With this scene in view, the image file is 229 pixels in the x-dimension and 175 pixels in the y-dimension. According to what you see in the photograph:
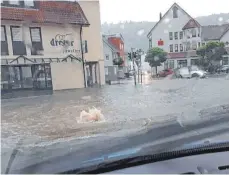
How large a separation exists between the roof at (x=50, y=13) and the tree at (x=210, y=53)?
0.63m

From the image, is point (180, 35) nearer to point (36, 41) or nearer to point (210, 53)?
point (210, 53)


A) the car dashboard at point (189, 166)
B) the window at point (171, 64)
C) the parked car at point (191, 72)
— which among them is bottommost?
the car dashboard at point (189, 166)

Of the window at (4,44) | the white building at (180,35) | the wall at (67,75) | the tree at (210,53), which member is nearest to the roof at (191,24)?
the white building at (180,35)

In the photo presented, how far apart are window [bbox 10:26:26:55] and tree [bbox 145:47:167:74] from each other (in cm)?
57

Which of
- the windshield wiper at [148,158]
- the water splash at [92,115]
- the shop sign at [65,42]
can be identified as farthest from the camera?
the water splash at [92,115]

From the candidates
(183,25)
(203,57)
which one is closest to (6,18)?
(183,25)

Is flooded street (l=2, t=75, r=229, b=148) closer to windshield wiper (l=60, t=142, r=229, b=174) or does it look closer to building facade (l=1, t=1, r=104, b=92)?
building facade (l=1, t=1, r=104, b=92)

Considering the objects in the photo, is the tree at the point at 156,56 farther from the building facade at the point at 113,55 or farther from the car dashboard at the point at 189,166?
the car dashboard at the point at 189,166

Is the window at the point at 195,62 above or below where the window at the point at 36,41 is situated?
below

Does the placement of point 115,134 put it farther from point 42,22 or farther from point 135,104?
point 135,104

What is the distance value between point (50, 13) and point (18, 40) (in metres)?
0.18

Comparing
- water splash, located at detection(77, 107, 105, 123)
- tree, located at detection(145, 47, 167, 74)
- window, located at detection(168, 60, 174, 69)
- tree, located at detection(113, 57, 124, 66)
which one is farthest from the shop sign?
water splash, located at detection(77, 107, 105, 123)

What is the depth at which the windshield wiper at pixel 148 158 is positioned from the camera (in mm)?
696

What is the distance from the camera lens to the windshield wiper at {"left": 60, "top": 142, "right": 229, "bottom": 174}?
27.4 inches
